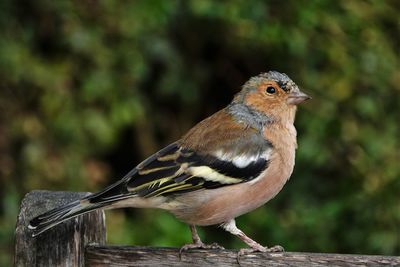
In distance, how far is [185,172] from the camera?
4539 mm

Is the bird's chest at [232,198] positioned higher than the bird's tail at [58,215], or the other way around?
the bird's chest at [232,198]

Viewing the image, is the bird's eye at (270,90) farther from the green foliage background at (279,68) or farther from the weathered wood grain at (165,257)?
the weathered wood grain at (165,257)

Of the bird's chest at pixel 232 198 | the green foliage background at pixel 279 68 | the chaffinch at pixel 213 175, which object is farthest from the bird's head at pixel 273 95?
the green foliage background at pixel 279 68

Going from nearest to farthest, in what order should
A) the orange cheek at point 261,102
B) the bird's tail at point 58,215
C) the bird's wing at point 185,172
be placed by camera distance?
the bird's tail at point 58,215 → the bird's wing at point 185,172 → the orange cheek at point 261,102

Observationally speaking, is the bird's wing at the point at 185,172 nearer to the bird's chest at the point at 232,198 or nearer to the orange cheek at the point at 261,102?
the bird's chest at the point at 232,198

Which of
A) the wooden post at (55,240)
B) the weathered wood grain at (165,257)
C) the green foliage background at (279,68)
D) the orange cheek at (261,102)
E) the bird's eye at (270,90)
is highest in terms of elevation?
the green foliage background at (279,68)

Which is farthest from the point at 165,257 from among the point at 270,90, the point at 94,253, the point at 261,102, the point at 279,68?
the point at 279,68

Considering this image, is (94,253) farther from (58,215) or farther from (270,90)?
(270,90)

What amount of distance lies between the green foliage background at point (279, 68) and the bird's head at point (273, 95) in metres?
1.51

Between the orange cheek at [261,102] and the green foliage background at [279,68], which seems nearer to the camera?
the orange cheek at [261,102]

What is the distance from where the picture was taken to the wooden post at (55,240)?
3.76 m

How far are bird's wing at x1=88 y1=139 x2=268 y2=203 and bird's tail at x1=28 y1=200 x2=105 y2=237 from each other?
395 mm

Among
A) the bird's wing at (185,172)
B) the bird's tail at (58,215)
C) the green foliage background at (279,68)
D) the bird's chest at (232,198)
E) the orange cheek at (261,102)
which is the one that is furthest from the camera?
the green foliage background at (279,68)

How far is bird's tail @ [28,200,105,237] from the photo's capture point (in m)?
3.74
